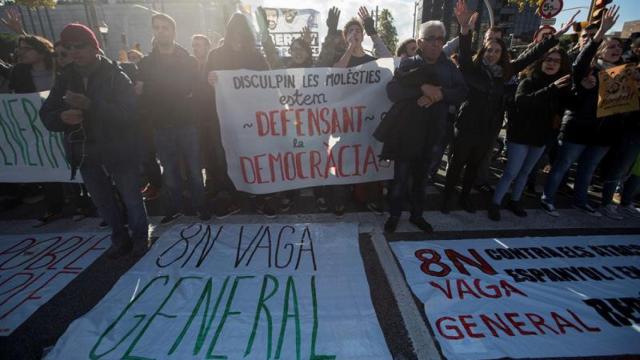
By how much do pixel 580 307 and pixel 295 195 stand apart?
11.0 feet

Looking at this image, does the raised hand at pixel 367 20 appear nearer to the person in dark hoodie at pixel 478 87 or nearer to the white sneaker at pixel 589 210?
the person in dark hoodie at pixel 478 87

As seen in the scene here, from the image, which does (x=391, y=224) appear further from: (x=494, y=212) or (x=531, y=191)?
(x=531, y=191)

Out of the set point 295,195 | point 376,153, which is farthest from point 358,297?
point 295,195

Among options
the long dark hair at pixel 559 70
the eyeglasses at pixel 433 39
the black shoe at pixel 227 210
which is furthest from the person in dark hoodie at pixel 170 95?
the long dark hair at pixel 559 70

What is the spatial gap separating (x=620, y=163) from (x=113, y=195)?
6176 mm

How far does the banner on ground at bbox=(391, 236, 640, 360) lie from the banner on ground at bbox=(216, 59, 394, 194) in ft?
4.32

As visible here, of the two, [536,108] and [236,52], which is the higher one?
[236,52]

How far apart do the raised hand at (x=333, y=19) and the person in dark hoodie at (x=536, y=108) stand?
243 centimetres

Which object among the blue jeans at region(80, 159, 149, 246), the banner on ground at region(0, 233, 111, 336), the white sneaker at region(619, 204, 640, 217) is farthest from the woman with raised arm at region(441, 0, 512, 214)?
the banner on ground at region(0, 233, 111, 336)

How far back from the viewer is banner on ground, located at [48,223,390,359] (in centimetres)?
211

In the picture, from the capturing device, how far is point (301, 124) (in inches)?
151

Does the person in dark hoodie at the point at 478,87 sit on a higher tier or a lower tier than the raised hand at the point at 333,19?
lower

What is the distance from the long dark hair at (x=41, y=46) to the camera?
12.2 ft

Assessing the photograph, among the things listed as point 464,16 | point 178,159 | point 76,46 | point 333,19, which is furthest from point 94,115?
point 464,16
